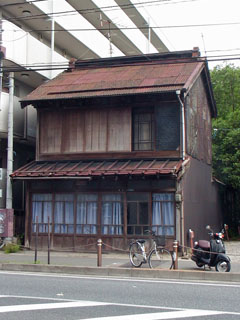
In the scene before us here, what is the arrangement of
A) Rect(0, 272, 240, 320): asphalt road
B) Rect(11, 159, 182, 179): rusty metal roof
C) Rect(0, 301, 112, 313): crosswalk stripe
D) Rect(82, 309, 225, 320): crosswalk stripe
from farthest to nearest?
Rect(11, 159, 182, 179): rusty metal roof < Rect(0, 301, 112, 313): crosswalk stripe < Rect(0, 272, 240, 320): asphalt road < Rect(82, 309, 225, 320): crosswalk stripe

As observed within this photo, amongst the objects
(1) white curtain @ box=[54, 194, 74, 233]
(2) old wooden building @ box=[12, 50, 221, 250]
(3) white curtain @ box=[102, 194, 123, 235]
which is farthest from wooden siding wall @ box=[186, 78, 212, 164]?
(1) white curtain @ box=[54, 194, 74, 233]

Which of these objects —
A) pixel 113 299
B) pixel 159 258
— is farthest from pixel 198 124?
pixel 113 299

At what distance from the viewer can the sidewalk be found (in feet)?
40.2

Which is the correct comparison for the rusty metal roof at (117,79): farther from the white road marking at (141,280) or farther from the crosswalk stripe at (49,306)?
the crosswalk stripe at (49,306)

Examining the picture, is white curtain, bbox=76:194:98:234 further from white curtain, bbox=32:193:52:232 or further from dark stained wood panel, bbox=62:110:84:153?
dark stained wood panel, bbox=62:110:84:153

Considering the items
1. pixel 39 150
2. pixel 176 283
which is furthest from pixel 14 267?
pixel 39 150

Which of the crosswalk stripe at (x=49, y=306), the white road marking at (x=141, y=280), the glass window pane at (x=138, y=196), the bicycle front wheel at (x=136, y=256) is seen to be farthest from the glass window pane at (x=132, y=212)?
the crosswalk stripe at (x=49, y=306)

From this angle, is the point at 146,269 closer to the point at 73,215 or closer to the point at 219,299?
the point at 219,299

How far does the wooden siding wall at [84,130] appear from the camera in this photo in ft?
59.9

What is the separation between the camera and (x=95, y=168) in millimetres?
17609

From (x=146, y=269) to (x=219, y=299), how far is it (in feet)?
12.8

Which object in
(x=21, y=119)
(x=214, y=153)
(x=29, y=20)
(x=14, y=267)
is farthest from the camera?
(x=214, y=153)

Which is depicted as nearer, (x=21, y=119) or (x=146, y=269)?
(x=146, y=269)

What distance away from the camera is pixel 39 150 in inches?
768
